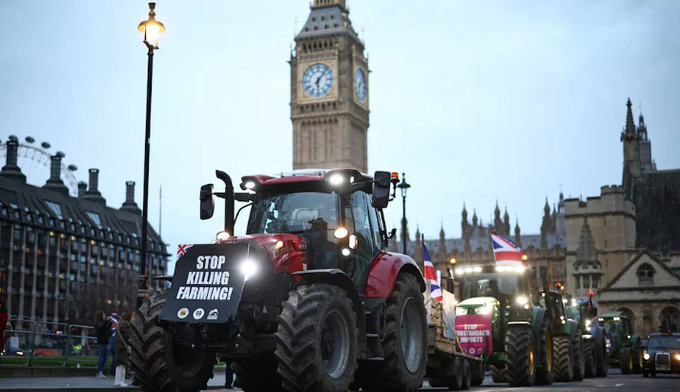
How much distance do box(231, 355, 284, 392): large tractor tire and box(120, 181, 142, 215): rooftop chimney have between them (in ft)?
375

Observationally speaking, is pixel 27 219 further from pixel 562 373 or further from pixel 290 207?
pixel 290 207

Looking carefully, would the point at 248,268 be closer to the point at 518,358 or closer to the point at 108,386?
the point at 108,386

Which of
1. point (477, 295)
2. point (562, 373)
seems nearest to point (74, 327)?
point (477, 295)

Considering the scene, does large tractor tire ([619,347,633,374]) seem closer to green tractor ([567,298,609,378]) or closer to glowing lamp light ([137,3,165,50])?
green tractor ([567,298,609,378])

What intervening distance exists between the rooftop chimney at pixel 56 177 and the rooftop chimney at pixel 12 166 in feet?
20.1

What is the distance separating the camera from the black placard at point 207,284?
9445 mm

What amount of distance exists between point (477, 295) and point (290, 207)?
10998 mm

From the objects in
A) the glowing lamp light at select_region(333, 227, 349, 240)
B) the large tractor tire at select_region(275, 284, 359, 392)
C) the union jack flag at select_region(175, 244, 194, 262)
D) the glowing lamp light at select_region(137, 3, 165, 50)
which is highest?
the glowing lamp light at select_region(137, 3, 165, 50)

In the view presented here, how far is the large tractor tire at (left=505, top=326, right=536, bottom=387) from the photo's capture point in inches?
756

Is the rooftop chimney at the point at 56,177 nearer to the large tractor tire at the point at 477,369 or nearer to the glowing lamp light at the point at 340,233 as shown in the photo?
the large tractor tire at the point at 477,369

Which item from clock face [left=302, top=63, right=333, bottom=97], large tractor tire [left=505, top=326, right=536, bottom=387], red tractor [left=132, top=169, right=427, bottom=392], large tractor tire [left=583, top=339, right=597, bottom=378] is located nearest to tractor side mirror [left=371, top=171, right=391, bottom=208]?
red tractor [left=132, top=169, right=427, bottom=392]

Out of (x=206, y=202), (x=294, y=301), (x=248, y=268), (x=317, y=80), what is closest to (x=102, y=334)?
(x=206, y=202)

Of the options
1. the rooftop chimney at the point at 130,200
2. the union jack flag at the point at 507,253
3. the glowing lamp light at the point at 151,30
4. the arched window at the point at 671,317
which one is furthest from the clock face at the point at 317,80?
the glowing lamp light at the point at 151,30

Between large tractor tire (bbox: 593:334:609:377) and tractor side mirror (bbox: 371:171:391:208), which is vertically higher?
tractor side mirror (bbox: 371:171:391:208)
